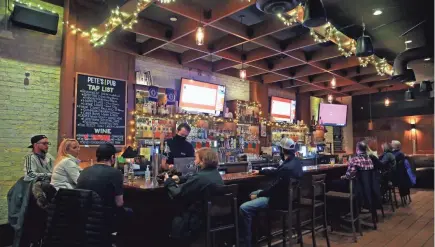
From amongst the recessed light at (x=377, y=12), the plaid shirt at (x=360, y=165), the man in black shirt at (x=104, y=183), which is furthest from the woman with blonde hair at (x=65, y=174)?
the recessed light at (x=377, y=12)

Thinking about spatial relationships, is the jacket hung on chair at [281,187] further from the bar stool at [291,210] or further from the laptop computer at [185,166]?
the laptop computer at [185,166]

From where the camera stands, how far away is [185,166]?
3.94 m

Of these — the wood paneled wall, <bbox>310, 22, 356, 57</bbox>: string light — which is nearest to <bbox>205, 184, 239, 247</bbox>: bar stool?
<bbox>310, 22, 356, 57</bbox>: string light

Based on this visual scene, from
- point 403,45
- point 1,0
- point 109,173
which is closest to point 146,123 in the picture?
point 1,0

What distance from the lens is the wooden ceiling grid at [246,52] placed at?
5.11 m

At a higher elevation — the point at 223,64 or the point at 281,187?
the point at 223,64

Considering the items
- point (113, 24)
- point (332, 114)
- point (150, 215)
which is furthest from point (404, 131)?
point (150, 215)

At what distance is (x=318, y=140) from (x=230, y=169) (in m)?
6.37

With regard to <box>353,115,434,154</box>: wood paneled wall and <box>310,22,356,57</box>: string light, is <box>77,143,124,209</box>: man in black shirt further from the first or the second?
<box>353,115,434,154</box>: wood paneled wall

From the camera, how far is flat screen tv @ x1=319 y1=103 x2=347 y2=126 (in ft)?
36.5

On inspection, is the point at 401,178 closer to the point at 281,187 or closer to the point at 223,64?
the point at 281,187

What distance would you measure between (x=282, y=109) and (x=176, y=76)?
3958 millimetres

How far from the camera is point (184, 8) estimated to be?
15.8ft

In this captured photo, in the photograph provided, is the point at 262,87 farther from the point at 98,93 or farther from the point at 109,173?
the point at 109,173
